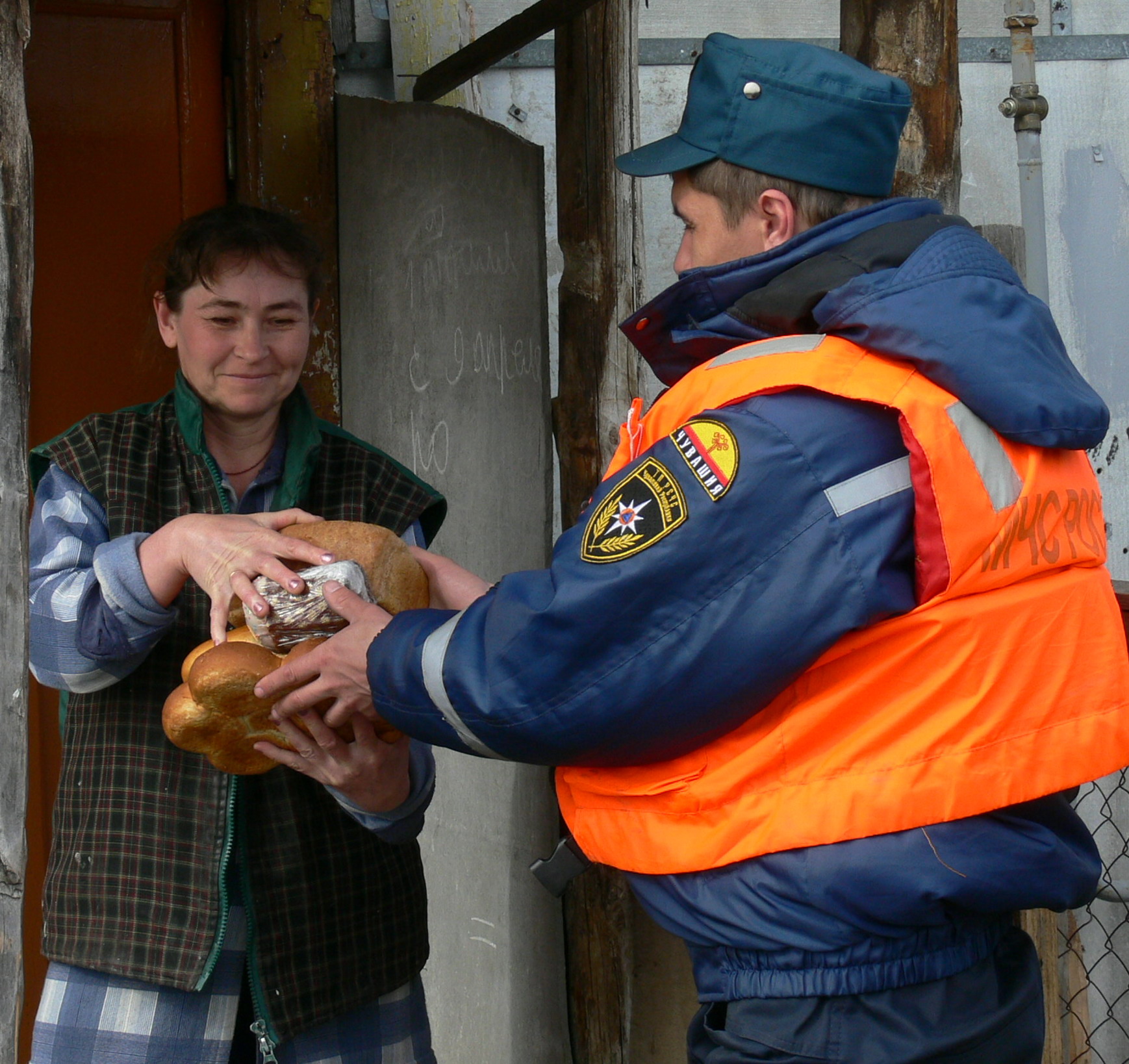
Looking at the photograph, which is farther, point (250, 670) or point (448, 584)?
point (448, 584)

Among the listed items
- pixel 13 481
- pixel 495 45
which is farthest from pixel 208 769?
pixel 495 45

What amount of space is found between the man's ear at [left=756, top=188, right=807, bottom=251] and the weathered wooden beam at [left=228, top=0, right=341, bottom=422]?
6.13ft

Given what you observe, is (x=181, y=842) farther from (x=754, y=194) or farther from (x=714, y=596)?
(x=754, y=194)

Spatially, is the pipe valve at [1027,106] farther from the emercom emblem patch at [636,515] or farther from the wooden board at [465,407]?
the emercom emblem patch at [636,515]

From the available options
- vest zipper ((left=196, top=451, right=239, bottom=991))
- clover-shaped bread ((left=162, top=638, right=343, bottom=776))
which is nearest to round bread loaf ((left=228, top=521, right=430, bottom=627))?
clover-shaped bread ((left=162, top=638, right=343, bottom=776))

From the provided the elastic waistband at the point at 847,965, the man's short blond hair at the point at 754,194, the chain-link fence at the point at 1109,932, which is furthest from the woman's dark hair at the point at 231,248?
the chain-link fence at the point at 1109,932

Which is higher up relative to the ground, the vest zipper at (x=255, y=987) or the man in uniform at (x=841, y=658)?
the man in uniform at (x=841, y=658)

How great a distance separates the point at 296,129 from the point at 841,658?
2.50 meters

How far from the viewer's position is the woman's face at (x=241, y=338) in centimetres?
240

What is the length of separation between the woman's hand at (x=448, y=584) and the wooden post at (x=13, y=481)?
70 centimetres

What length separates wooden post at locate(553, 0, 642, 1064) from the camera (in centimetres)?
343

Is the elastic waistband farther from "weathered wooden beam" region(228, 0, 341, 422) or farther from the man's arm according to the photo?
"weathered wooden beam" region(228, 0, 341, 422)

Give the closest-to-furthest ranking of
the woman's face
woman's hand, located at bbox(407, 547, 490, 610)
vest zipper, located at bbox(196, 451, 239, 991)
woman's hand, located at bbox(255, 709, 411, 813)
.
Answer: woman's hand, located at bbox(255, 709, 411, 813)
vest zipper, located at bbox(196, 451, 239, 991)
woman's hand, located at bbox(407, 547, 490, 610)
the woman's face

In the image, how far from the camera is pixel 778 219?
1984 millimetres
